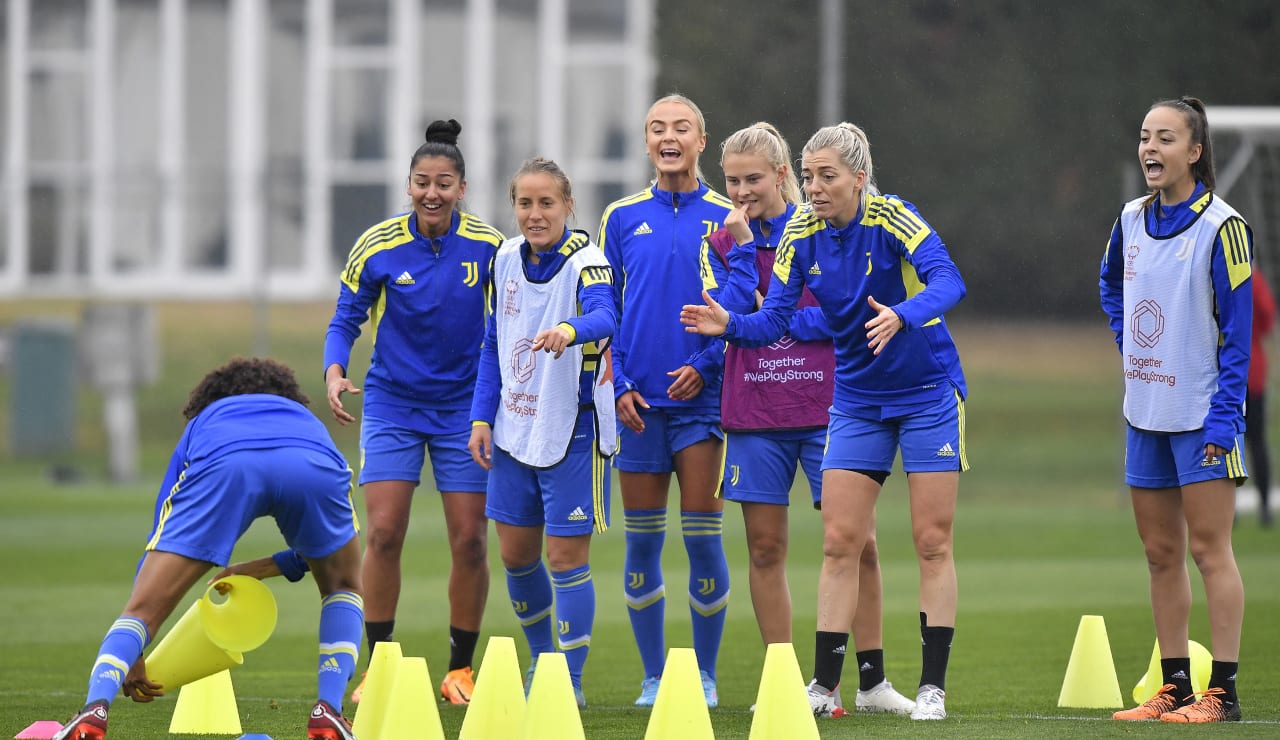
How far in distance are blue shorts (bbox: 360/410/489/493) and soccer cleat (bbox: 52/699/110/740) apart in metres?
2.37

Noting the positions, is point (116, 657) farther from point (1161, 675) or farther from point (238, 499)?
point (1161, 675)

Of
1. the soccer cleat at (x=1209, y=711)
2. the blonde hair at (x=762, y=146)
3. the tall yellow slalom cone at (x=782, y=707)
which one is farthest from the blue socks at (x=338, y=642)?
the soccer cleat at (x=1209, y=711)

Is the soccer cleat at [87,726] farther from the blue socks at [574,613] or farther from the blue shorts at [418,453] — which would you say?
the blue shorts at [418,453]

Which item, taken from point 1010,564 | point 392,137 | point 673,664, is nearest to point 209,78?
point 392,137

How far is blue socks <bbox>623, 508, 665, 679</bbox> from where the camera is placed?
7.27 meters

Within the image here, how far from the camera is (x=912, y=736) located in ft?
19.4

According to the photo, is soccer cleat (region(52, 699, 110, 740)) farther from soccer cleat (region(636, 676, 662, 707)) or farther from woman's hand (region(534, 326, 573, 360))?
soccer cleat (region(636, 676, 662, 707))

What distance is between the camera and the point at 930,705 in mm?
6426

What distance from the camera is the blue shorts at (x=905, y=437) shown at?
6.59 meters

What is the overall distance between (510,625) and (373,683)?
4.26 metres

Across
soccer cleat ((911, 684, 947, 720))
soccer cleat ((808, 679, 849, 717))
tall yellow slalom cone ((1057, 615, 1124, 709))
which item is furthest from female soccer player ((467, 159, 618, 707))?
tall yellow slalom cone ((1057, 615, 1124, 709))

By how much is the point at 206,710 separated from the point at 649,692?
5.71 ft

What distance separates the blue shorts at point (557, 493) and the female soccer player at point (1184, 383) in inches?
79.0

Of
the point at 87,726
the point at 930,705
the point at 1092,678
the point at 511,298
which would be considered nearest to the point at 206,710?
the point at 87,726
